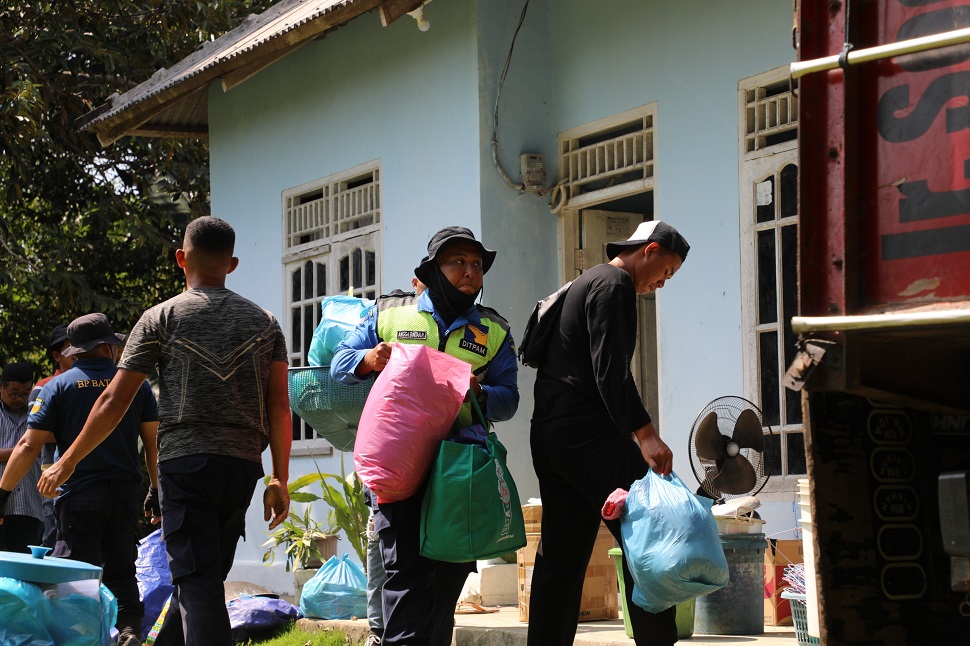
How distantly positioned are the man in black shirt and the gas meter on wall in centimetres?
400

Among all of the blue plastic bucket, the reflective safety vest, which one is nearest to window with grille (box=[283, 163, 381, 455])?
the blue plastic bucket

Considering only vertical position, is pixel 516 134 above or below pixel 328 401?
above

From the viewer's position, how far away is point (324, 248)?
11.2m

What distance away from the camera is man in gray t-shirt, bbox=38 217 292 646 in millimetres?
5066

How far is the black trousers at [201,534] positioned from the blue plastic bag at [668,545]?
1534 mm

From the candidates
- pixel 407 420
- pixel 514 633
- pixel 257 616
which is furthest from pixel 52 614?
pixel 257 616

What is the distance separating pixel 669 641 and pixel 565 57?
17.4ft

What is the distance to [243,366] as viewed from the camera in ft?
17.5

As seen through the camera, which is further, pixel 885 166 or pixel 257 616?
pixel 257 616

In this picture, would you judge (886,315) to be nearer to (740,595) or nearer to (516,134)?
(740,595)

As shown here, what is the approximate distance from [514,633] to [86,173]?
10970mm

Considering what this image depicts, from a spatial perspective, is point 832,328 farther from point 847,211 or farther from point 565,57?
point 565,57

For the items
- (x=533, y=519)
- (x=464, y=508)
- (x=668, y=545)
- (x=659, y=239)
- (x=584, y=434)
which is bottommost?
(x=533, y=519)

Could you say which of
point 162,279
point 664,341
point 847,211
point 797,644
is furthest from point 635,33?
point 162,279
